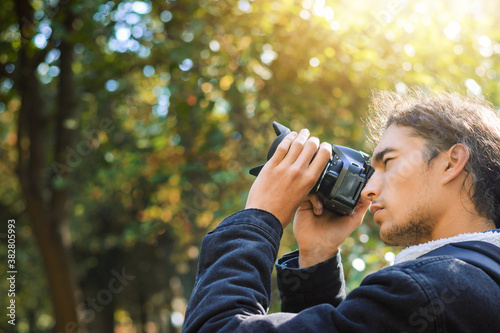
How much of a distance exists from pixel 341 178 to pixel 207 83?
285cm

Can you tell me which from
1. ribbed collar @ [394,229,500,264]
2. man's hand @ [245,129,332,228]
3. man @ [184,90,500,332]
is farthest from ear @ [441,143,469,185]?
man's hand @ [245,129,332,228]

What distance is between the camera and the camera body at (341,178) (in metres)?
1.63

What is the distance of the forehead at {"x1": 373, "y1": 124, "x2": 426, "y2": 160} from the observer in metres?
1.59

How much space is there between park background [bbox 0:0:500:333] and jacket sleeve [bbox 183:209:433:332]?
1.85m

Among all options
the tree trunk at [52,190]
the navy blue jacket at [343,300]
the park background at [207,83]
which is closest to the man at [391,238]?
the navy blue jacket at [343,300]

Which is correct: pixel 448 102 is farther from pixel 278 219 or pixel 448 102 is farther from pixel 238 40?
pixel 238 40

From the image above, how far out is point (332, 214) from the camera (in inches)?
73.0

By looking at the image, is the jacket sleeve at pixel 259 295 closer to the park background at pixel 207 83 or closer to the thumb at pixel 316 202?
the thumb at pixel 316 202

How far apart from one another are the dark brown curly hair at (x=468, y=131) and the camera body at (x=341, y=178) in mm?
197

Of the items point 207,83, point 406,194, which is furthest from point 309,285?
point 207,83

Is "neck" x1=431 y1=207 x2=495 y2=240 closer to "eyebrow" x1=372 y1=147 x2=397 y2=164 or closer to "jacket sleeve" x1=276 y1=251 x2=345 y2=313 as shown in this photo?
"eyebrow" x1=372 y1=147 x2=397 y2=164

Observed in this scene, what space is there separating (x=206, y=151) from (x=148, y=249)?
25.0ft

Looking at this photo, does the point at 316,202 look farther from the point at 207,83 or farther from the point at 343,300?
the point at 207,83

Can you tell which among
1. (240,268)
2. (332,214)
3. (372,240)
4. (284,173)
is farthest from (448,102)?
(372,240)
